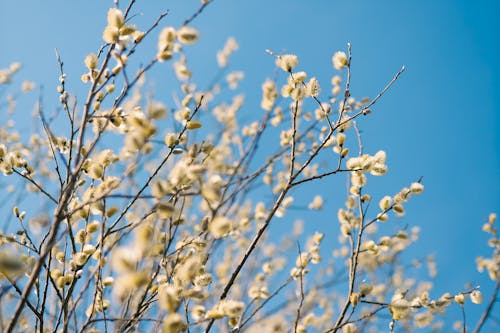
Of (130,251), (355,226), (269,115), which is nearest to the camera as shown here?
(130,251)

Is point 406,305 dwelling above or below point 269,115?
below

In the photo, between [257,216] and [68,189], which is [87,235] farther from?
[257,216]

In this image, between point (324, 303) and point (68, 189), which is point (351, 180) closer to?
point (68, 189)

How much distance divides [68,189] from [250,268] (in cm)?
217

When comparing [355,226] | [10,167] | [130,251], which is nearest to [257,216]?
[355,226]

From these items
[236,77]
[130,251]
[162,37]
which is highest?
[236,77]

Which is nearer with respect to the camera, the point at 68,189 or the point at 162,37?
the point at 68,189

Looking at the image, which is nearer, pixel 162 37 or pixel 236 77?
pixel 162 37

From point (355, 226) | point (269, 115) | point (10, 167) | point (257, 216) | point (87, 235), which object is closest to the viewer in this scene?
point (87, 235)

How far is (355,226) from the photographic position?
8.46ft

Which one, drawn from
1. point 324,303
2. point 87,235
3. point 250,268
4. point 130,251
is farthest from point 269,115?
point 324,303

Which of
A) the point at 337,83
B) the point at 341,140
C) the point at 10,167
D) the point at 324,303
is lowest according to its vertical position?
the point at 10,167

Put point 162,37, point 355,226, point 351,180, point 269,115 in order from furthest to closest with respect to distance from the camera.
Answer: point 269,115 → point 355,226 → point 351,180 → point 162,37

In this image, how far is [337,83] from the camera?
123 inches
